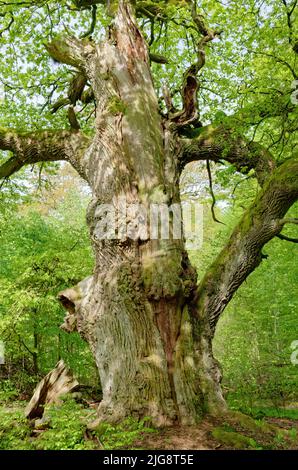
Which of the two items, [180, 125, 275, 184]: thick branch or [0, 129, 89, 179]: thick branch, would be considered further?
[0, 129, 89, 179]: thick branch

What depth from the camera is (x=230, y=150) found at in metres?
6.34

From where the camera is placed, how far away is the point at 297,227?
1164 centimetres

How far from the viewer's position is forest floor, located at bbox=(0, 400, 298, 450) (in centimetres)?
365

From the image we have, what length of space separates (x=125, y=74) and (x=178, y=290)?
3515mm

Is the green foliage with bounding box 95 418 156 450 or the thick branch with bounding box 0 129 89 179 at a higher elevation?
the thick branch with bounding box 0 129 89 179

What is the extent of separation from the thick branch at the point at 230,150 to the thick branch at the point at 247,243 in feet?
4.51

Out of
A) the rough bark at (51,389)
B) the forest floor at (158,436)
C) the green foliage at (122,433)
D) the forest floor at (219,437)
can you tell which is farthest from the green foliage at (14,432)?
the forest floor at (219,437)

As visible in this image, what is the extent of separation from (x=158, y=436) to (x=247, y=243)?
250 centimetres

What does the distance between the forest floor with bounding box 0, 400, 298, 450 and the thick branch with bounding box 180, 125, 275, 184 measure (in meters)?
3.71

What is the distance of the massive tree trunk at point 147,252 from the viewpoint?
435 cm

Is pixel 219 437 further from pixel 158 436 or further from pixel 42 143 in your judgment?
pixel 42 143

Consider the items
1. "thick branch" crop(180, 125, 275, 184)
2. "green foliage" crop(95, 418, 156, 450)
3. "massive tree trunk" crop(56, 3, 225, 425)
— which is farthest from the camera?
"thick branch" crop(180, 125, 275, 184)

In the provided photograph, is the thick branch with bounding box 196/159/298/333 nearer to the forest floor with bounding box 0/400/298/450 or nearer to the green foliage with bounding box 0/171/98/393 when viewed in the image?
the forest floor with bounding box 0/400/298/450

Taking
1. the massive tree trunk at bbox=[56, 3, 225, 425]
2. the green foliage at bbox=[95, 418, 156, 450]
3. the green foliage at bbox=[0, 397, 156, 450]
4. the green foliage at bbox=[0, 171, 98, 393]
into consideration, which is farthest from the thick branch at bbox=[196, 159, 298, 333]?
the green foliage at bbox=[0, 171, 98, 393]
